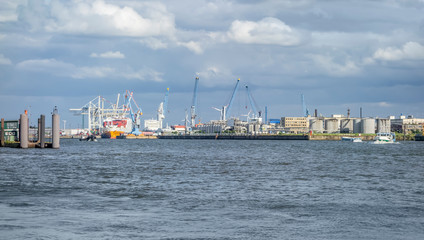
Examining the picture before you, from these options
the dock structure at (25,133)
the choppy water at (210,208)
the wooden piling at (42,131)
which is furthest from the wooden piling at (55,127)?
the choppy water at (210,208)

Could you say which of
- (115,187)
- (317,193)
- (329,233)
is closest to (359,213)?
(329,233)

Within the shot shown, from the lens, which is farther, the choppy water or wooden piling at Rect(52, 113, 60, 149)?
wooden piling at Rect(52, 113, 60, 149)

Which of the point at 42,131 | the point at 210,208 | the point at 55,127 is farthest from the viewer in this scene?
the point at 42,131

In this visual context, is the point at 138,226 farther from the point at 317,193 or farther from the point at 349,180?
the point at 349,180

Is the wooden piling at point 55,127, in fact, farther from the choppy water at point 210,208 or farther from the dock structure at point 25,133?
the choppy water at point 210,208

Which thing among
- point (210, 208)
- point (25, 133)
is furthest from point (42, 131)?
point (210, 208)

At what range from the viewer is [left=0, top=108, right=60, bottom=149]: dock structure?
272ft

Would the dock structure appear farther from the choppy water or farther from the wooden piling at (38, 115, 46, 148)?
the choppy water

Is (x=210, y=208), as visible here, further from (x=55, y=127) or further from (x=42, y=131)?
(x=42, y=131)

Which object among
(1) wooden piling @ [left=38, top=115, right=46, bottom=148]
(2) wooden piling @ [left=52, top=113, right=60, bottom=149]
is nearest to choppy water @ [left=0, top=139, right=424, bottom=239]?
(2) wooden piling @ [left=52, top=113, right=60, bottom=149]

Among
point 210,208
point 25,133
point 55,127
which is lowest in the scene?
point 210,208

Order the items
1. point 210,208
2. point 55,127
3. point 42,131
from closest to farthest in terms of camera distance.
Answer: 1. point 210,208
2. point 55,127
3. point 42,131

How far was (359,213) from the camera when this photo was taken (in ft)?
77.9

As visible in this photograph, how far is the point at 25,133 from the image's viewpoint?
281 feet
